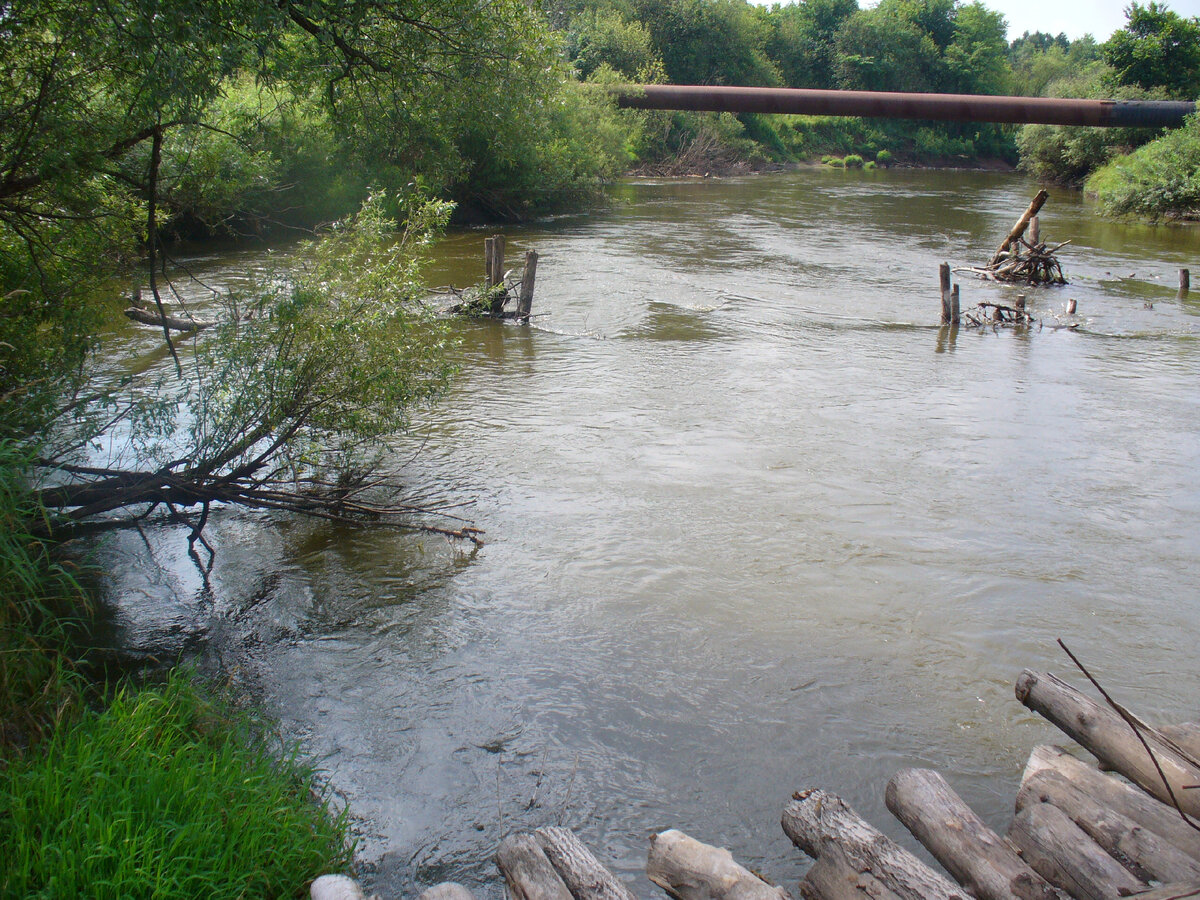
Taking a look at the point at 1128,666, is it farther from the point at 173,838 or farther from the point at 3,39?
the point at 3,39

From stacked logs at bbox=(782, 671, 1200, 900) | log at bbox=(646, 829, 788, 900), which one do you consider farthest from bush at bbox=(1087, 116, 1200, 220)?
log at bbox=(646, 829, 788, 900)

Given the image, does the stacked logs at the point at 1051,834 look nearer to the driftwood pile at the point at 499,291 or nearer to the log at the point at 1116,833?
the log at the point at 1116,833

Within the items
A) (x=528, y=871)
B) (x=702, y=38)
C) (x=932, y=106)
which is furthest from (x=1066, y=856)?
(x=702, y=38)

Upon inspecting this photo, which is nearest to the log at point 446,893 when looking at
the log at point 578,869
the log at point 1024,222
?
the log at point 578,869

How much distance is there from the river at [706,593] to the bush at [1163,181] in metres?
19.2

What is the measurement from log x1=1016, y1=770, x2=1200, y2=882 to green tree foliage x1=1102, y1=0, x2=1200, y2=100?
1867 inches

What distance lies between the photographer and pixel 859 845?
366 cm

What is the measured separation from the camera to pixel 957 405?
1229 centimetres

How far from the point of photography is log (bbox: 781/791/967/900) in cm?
340

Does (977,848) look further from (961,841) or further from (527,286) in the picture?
(527,286)

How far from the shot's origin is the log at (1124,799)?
3674mm

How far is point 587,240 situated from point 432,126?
55.0ft

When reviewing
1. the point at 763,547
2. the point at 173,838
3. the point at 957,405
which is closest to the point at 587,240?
the point at 957,405

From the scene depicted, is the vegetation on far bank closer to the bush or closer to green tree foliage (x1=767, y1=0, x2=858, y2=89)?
the bush
